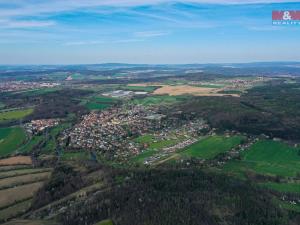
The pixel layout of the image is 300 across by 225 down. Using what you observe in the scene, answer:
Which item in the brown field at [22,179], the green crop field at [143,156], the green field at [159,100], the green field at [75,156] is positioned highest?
the green field at [159,100]

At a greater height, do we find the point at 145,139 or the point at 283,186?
the point at 145,139

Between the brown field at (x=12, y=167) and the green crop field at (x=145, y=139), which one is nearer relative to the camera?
the brown field at (x=12, y=167)

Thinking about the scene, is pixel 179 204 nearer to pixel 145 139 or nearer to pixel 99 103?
pixel 145 139

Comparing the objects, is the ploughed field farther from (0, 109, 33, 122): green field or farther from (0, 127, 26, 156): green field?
(0, 109, 33, 122): green field

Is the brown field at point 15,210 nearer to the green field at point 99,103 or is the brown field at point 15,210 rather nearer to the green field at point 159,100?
the green field at point 99,103

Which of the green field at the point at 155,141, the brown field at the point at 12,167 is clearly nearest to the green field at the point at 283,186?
the green field at the point at 155,141

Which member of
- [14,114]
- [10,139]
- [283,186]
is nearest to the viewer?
[283,186]

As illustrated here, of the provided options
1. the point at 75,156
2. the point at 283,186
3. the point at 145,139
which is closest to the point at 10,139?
the point at 75,156
